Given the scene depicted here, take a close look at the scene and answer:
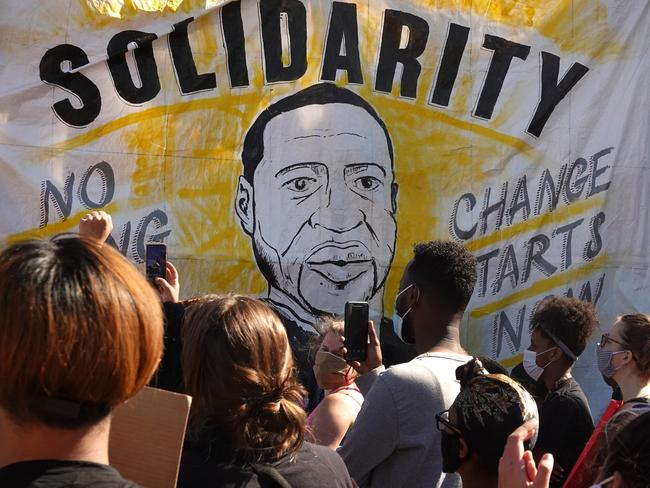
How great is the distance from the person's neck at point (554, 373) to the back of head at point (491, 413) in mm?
1992

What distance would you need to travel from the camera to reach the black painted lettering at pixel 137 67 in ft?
15.1

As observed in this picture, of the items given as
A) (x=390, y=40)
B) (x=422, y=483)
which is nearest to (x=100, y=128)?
(x=390, y=40)

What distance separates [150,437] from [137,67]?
11.0 ft

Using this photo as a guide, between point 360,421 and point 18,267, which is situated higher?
point 18,267

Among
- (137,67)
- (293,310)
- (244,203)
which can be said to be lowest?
(293,310)

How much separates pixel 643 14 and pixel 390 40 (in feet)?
4.91

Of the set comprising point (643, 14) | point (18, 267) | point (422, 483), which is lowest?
point (422, 483)

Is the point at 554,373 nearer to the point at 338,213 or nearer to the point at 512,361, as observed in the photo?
the point at 512,361

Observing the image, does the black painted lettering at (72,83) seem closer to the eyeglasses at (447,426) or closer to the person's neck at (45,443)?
the eyeglasses at (447,426)

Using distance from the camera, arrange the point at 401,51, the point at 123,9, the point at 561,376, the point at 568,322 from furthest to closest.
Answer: the point at 401,51 → the point at 123,9 → the point at 568,322 → the point at 561,376

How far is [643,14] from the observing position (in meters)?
5.18

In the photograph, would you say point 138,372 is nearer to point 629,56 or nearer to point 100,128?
point 100,128

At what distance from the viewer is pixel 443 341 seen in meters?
2.88

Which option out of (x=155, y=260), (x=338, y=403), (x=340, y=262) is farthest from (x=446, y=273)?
(x=340, y=262)
